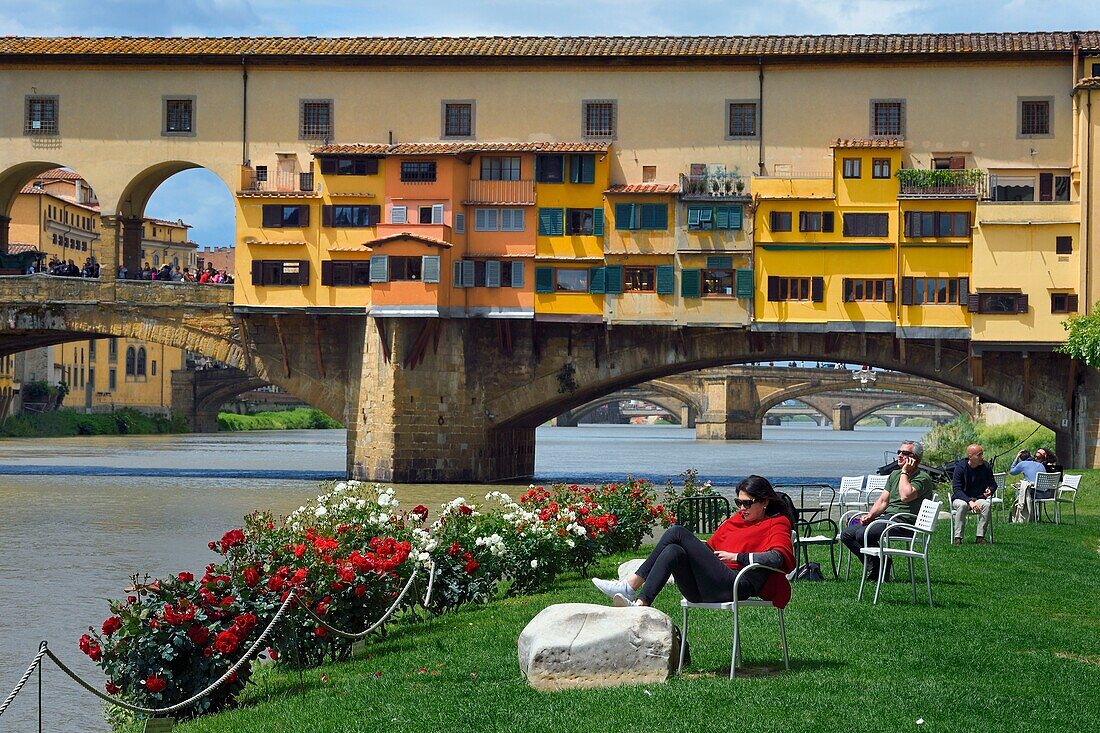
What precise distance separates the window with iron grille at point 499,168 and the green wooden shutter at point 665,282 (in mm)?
5436

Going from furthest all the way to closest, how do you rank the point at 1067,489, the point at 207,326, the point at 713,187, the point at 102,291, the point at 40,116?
the point at 40,116 < the point at 102,291 < the point at 207,326 < the point at 713,187 < the point at 1067,489

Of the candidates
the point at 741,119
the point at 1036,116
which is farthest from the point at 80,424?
the point at 1036,116

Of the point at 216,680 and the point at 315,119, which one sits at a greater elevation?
the point at 315,119

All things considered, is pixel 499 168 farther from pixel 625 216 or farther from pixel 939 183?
pixel 939 183

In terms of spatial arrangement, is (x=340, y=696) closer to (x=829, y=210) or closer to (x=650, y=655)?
(x=650, y=655)

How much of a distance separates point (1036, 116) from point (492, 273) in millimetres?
17170

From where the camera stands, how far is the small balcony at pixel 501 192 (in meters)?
48.0

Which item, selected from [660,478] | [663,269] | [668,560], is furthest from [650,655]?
[660,478]

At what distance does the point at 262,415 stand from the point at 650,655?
10164 centimetres

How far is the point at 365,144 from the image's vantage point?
48.9 m

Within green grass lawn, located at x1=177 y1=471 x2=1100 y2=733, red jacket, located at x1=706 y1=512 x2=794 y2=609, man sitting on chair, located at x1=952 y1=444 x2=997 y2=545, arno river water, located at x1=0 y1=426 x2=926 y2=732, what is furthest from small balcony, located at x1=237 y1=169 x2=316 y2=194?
red jacket, located at x1=706 y1=512 x2=794 y2=609

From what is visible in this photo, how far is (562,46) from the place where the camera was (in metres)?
48.2

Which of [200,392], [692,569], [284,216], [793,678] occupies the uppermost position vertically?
[284,216]

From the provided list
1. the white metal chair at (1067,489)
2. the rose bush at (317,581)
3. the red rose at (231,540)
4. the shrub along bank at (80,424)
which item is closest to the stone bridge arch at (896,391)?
the shrub along bank at (80,424)
